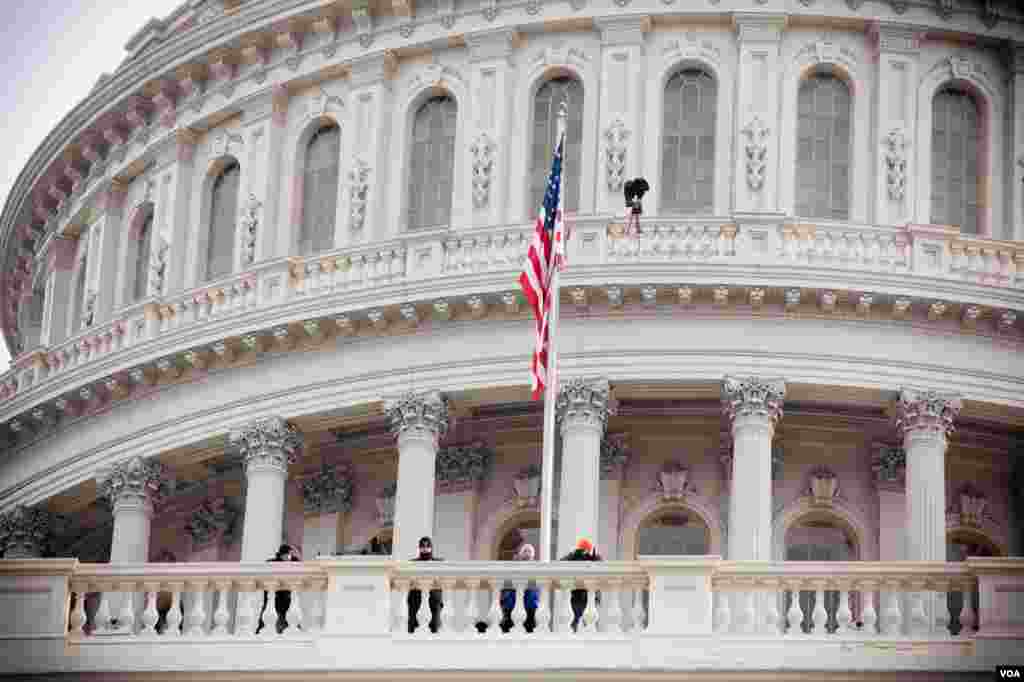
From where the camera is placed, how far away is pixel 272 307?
212ft

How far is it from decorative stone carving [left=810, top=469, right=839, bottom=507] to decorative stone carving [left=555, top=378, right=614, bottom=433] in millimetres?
4398

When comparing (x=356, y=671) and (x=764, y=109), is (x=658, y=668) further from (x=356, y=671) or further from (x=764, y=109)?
(x=764, y=109)

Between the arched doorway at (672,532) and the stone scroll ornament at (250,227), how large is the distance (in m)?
9.91

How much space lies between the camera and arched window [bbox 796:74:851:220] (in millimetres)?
65625

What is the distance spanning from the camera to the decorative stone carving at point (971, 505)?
2484 inches

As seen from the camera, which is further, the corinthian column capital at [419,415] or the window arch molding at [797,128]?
the window arch molding at [797,128]

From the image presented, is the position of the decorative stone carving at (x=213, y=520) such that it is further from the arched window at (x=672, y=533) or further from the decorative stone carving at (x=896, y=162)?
the decorative stone carving at (x=896, y=162)

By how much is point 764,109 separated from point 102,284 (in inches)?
587

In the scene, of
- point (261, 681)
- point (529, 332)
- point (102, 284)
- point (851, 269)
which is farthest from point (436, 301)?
point (261, 681)

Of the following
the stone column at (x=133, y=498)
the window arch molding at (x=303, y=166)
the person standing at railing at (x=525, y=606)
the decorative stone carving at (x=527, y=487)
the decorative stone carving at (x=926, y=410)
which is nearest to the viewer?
the person standing at railing at (x=525, y=606)

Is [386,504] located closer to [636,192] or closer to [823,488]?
[636,192]

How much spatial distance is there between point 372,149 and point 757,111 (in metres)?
7.42

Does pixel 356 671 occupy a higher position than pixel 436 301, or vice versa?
pixel 436 301

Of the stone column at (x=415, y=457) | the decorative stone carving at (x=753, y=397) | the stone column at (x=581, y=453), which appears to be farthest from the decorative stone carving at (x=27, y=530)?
the decorative stone carving at (x=753, y=397)
